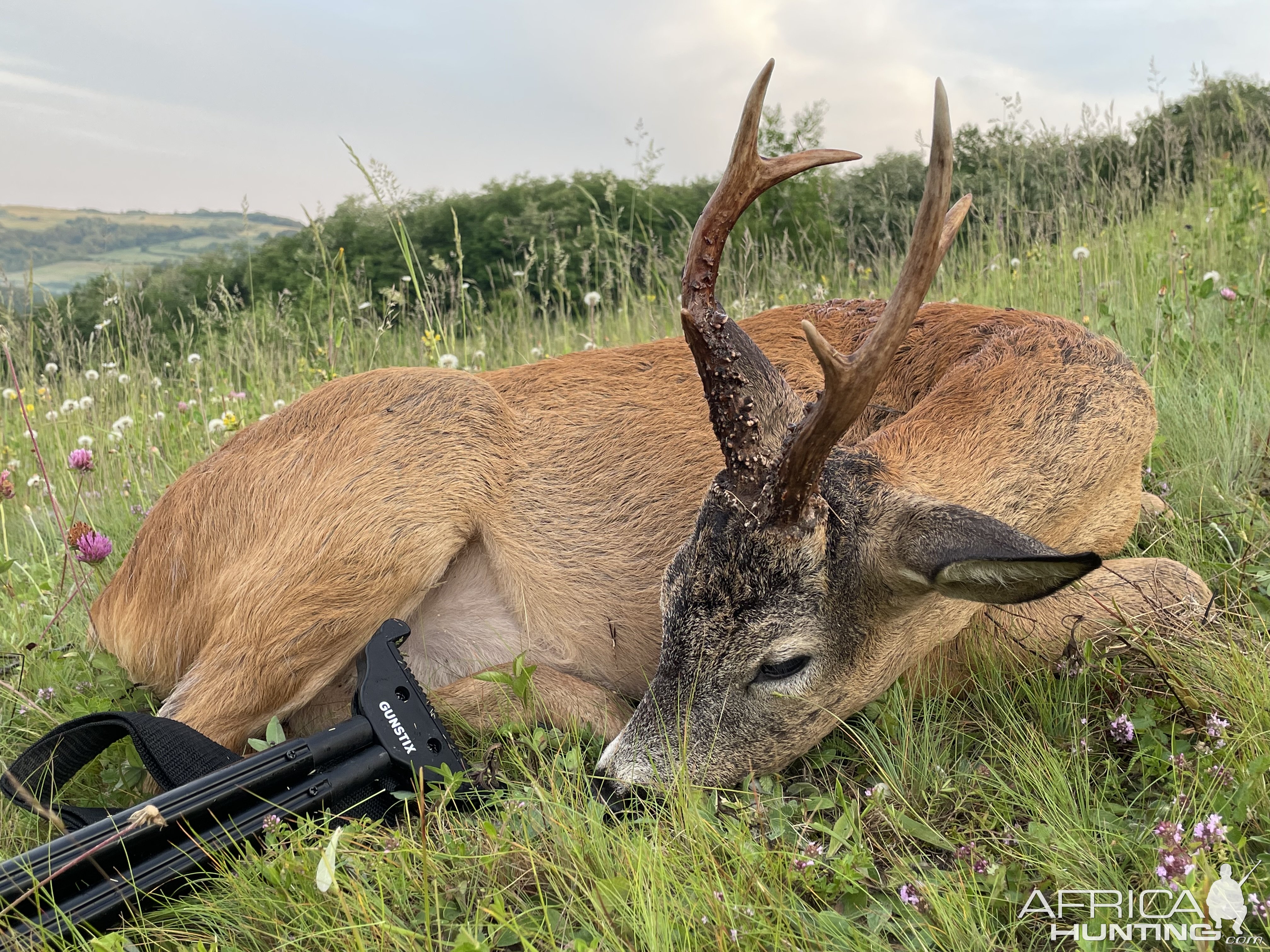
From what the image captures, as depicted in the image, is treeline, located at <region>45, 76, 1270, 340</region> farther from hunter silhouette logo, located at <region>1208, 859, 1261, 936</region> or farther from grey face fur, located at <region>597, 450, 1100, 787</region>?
hunter silhouette logo, located at <region>1208, 859, 1261, 936</region>

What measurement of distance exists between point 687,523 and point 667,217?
886 cm

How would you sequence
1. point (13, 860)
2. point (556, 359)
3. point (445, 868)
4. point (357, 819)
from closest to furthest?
point (13, 860) → point (445, 868) → point (357, 819) → point (556, 359)

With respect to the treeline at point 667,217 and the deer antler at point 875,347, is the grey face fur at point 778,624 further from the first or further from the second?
the treeline at point 667,217

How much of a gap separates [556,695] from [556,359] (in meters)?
1.45

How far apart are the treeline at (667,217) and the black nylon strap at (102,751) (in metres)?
3.35

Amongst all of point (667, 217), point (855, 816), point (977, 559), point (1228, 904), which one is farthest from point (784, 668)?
point (667, 217)

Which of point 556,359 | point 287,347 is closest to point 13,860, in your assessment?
point 556,359

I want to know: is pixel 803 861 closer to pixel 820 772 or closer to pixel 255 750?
pixel 820 772

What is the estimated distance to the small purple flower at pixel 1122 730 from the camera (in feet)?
7.38

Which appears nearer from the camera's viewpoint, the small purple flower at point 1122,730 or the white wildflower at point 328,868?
the white wildflower at point 328,868

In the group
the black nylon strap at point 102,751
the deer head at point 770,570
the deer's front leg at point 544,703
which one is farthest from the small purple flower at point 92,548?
the deer head at point 770,570

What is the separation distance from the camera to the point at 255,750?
2.77 m

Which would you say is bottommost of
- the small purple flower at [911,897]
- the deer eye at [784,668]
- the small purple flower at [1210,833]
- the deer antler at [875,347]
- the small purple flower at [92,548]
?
the small purple flower at [911,897]

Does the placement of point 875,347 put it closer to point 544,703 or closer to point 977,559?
point 977,559
